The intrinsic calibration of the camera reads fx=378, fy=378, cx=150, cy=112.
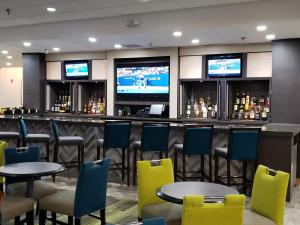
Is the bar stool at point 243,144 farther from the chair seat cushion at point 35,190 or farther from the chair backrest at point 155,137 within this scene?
the chair seat cushion at point 35,190

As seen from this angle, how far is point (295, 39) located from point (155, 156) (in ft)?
11.9

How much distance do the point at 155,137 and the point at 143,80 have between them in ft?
13.0

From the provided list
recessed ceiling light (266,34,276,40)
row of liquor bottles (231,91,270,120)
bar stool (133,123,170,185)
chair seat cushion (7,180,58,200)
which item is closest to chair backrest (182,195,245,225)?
chair seat cushion (7,180,58,200)

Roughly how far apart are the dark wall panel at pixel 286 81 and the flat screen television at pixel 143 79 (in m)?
2.65

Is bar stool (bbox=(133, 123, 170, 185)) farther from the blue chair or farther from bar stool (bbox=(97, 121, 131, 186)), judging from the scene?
the blue chair

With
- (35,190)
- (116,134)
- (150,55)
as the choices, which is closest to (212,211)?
(35,190)

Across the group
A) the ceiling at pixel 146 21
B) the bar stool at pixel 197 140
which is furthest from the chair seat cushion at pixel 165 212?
the ceiling at pixel 146 21

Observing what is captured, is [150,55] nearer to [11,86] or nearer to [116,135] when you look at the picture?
[116,135]

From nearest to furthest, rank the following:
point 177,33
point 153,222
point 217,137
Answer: point 153,222 < point 217,137 < point 177,33

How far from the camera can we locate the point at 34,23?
25.9ft

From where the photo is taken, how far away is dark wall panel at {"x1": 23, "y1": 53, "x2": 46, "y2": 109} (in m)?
10.5

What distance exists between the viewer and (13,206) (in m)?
3.44

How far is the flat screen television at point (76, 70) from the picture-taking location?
33.5 feet

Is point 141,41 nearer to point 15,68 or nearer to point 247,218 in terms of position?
point 247,218
